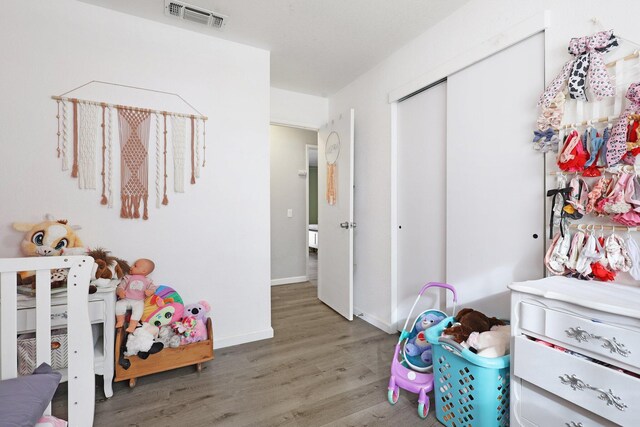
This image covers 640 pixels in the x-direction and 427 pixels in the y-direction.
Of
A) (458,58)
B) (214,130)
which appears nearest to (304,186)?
(214,130)

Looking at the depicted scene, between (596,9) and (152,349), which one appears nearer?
(596,9)

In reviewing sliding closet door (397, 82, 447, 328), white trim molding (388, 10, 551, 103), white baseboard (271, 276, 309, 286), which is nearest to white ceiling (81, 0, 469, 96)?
white trim molding (388, 10, 551, 103)

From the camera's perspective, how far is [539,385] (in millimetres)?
1218

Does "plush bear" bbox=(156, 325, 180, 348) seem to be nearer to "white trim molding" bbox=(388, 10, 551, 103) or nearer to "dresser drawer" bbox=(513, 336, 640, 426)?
"dresser drawer" bbox=(513, 336, 640, 426)

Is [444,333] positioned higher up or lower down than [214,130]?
lower down

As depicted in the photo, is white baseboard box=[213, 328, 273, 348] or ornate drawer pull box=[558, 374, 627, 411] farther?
white baseboard box=[213, 328, 273, 348]

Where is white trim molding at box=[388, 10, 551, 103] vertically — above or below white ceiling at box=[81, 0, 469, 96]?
below

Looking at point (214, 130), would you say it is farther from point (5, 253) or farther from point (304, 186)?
point (304, 186)

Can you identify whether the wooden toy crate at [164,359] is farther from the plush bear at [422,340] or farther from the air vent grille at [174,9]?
the air vent grille at [174,9]

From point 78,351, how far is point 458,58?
2574 millimetres

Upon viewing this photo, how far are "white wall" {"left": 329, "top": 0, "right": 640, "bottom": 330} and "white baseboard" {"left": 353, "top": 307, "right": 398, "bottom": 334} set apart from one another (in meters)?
0.04

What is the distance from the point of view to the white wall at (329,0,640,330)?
1473mm

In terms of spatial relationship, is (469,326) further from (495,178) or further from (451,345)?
(495,178)

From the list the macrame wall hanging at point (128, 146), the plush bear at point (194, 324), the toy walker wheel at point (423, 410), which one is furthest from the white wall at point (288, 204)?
the toy walker wheel at point (423, 410)
